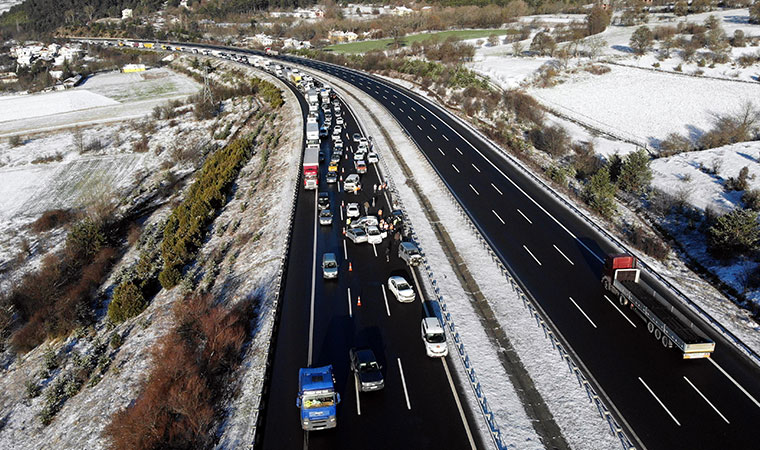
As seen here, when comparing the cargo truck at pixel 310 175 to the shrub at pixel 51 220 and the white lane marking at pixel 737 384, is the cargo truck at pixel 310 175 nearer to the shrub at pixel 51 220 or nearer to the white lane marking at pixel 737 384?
the shrub at pixel 51 220

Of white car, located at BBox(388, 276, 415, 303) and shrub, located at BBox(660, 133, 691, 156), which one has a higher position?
shrub, located at BBox(660, 133, 691, 156)

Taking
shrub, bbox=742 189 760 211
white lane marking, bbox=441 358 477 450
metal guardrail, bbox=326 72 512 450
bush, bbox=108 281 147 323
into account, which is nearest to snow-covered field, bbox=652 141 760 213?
shrub, bbox=742 189 760 211

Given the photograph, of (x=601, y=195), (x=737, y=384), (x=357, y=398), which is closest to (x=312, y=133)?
(x=601, y=195)

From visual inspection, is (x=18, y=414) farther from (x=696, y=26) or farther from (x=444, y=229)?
(x=696, y=26)

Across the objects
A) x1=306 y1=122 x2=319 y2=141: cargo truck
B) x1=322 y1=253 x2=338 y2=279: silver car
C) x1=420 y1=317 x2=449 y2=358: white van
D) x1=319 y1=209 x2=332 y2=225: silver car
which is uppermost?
x1=306 y1=122 x2=319 y2=141: cargo truck

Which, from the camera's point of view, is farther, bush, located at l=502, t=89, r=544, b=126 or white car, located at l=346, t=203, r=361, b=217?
bush, located at l=502, t=89, r=544, b=126

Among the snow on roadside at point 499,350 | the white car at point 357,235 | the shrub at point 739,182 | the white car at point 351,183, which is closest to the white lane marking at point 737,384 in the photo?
the snow on roadside at point 499,350

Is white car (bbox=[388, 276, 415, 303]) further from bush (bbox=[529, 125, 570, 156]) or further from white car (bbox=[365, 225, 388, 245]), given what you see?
bush (bbox=[529, 125, 570, 156])

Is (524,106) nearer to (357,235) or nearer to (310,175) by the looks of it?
(310,175)
